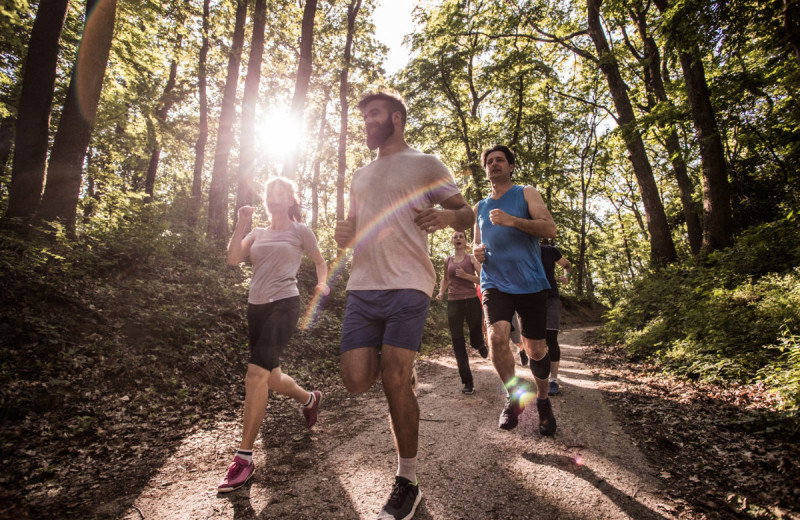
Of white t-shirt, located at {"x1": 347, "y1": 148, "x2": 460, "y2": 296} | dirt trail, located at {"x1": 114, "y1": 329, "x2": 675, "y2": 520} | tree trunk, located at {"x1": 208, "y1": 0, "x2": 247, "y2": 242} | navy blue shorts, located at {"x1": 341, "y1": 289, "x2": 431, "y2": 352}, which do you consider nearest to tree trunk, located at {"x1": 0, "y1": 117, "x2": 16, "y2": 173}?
tree trunk, located at {"x1": 208, "y1": 0, "x2": 247, "y2": 242}

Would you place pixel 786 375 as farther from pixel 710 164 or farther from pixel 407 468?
pixel 710 164

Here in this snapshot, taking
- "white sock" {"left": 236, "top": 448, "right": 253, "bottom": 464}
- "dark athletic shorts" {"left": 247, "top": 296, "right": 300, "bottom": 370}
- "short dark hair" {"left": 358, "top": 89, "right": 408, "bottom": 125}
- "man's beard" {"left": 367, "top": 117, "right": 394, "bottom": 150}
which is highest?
"short dark hair" {"left": 358, "top": 89, "right": 408, "bottom": 125}

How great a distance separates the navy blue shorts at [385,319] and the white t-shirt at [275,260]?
120 centimetres

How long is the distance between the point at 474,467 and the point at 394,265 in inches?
68.0

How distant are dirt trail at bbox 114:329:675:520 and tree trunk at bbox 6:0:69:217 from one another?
6.17 metres

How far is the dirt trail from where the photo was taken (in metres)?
2.39

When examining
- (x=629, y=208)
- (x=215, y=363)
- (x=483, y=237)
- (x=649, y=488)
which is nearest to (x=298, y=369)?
(x=215, y=363)

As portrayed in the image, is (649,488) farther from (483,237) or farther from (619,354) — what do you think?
(619,354)

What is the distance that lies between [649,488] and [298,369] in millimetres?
5820

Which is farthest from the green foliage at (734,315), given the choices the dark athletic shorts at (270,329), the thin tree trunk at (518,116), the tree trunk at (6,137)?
the tree trunk at (6,137)

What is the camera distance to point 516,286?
3602 mm

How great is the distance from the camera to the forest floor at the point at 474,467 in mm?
2381

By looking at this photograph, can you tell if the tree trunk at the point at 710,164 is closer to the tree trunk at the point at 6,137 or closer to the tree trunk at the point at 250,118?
the tree trunk at the point at 250,118

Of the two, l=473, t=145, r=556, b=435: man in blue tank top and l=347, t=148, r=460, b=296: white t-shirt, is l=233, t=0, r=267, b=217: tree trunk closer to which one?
l=473, t=145, r=556, b=435: man in blue tank top
